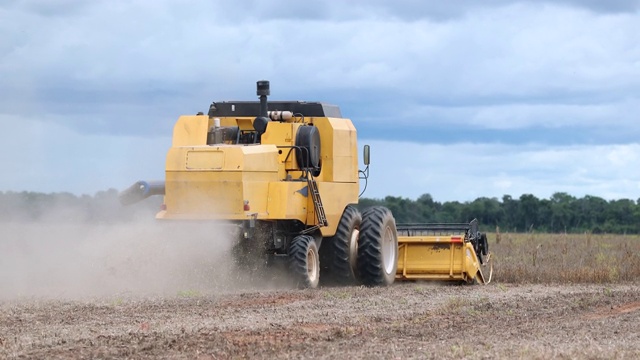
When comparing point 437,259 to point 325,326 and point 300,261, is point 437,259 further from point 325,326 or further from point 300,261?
point 325,326

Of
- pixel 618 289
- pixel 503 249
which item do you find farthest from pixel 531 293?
pixel 503 249

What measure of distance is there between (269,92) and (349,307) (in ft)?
19.9

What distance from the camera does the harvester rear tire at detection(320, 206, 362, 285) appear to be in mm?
21828

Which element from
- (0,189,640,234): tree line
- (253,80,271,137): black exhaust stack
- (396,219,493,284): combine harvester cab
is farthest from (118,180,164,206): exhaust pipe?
(0,189,640,234): tree line

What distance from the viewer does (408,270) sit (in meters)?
23.7

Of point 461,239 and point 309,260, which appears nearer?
point 309,260

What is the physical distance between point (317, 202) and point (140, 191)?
330 cm

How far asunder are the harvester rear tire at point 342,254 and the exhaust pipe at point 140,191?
12.3 feet

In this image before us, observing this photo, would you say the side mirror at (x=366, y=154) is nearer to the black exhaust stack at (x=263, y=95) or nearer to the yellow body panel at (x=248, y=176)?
the yellow body panel at (x=248, y=176)

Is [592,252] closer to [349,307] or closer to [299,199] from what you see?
[299,199]

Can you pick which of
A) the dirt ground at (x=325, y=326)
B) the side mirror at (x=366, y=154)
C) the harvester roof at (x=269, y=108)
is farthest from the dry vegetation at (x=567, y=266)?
the harvester roof at (x=269, y=108)

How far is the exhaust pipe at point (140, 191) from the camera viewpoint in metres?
20.2


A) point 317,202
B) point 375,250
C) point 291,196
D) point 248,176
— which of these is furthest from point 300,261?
point 375,250

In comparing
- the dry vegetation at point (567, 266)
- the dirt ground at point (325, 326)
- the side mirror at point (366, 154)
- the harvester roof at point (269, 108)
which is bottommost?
the dirt ground at point (325, 326)
